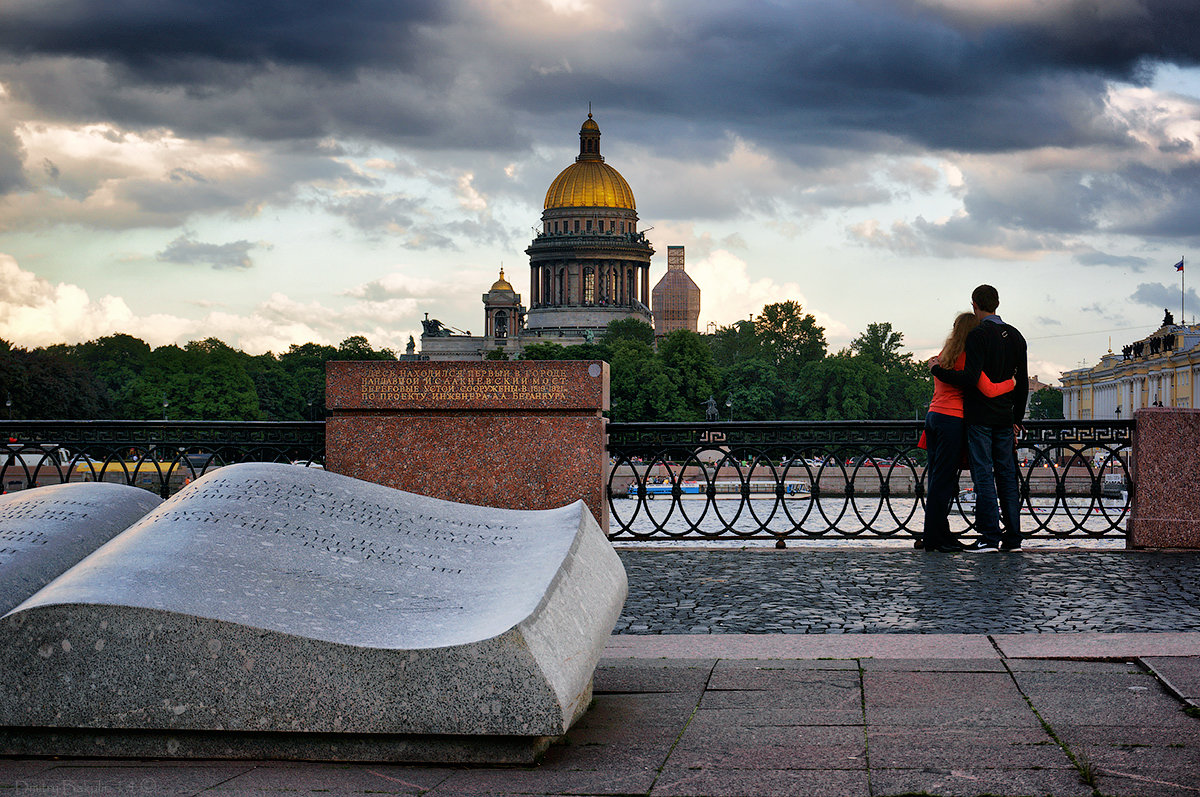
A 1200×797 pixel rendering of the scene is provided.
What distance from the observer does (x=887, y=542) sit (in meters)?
11.7

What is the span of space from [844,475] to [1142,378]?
126 m

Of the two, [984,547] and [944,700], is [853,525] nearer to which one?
[984,547]

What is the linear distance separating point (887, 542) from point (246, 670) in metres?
8.86

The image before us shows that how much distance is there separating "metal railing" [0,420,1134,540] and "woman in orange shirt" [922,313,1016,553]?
71 centimetres

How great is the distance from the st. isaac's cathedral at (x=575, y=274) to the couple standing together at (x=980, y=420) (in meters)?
125

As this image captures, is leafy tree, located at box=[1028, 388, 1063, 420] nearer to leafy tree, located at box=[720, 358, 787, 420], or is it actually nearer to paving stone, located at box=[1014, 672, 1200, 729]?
leafy tree, located at box=[720, 358, 787, 420]

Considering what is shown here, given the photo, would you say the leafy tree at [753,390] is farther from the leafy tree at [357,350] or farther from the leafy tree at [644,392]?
the leafy tree at [357,350]

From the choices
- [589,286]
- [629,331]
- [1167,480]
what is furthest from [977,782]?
[589,286]

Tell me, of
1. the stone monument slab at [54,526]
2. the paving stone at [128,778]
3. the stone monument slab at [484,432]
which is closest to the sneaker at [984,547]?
the stone monument slab at [484,432]

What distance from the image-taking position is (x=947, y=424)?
946 centimetres

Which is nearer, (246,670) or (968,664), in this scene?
(246,670)

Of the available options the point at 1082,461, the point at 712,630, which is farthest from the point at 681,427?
the point at 712,630

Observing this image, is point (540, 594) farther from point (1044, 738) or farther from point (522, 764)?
point (1044, 738)

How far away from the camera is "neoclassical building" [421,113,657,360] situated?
13700 cm
